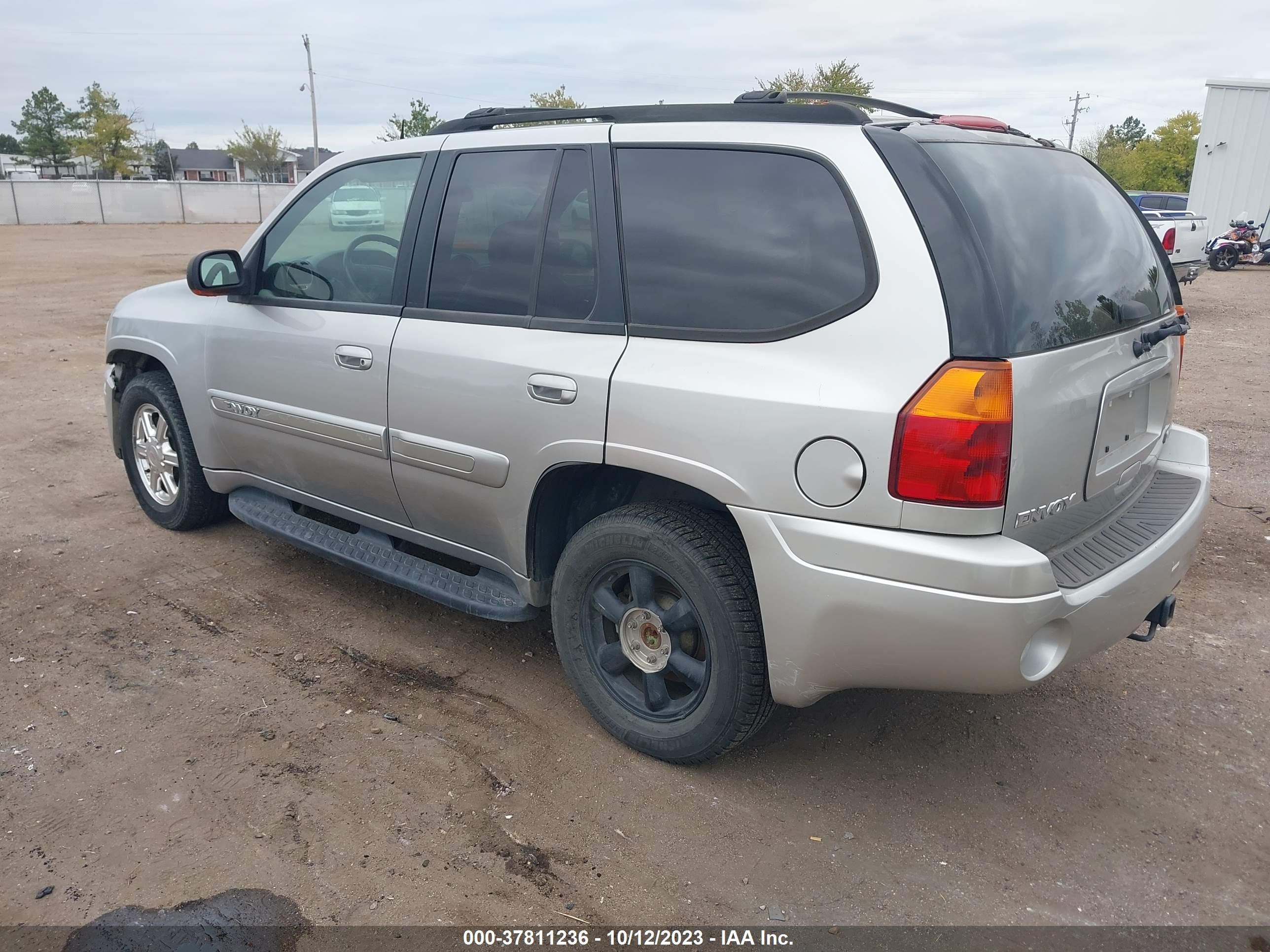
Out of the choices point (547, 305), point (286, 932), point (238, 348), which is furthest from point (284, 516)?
point (286, 932)

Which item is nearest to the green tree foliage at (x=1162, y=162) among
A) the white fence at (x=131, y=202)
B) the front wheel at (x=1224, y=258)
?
the front wheel at (x=1224, y=258)

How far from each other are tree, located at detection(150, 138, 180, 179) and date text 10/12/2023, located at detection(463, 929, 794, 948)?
86793 mm

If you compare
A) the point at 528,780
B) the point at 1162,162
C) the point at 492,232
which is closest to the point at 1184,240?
the point at 492,232

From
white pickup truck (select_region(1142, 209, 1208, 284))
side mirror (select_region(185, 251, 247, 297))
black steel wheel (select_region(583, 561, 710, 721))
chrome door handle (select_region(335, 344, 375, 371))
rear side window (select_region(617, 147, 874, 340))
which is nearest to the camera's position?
rear side window (select_region(617, 147, 874, 340))

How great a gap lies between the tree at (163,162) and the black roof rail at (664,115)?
8495 cm

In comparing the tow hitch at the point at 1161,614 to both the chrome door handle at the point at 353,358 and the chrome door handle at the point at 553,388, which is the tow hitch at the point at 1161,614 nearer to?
the chrome door handle at the point at 553,388

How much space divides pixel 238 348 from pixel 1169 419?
12.0 feet

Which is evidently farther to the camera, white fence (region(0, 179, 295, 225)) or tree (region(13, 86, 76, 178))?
tree (region(13, 86, 76, 178))

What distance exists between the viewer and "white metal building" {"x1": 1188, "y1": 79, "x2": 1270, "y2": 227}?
23391 millimetres

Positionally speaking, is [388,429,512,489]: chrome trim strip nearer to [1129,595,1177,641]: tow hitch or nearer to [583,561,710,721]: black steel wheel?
[583,561,710,721]: black steel wheel

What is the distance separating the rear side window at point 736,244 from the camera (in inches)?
102

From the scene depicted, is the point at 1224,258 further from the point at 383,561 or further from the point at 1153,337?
the point at 383,561

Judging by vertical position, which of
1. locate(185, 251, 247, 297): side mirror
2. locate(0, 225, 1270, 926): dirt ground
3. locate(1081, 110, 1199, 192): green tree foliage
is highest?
locate(1081, 110, 1199, 192): green tree foliage

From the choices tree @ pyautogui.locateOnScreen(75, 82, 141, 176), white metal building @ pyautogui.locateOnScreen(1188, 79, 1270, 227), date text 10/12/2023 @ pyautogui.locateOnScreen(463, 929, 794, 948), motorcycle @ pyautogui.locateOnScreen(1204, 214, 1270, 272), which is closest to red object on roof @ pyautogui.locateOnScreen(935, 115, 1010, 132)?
date text 10/12/2023 @ pyautogui.locateOnScreen(463, 929, 794, 948)
